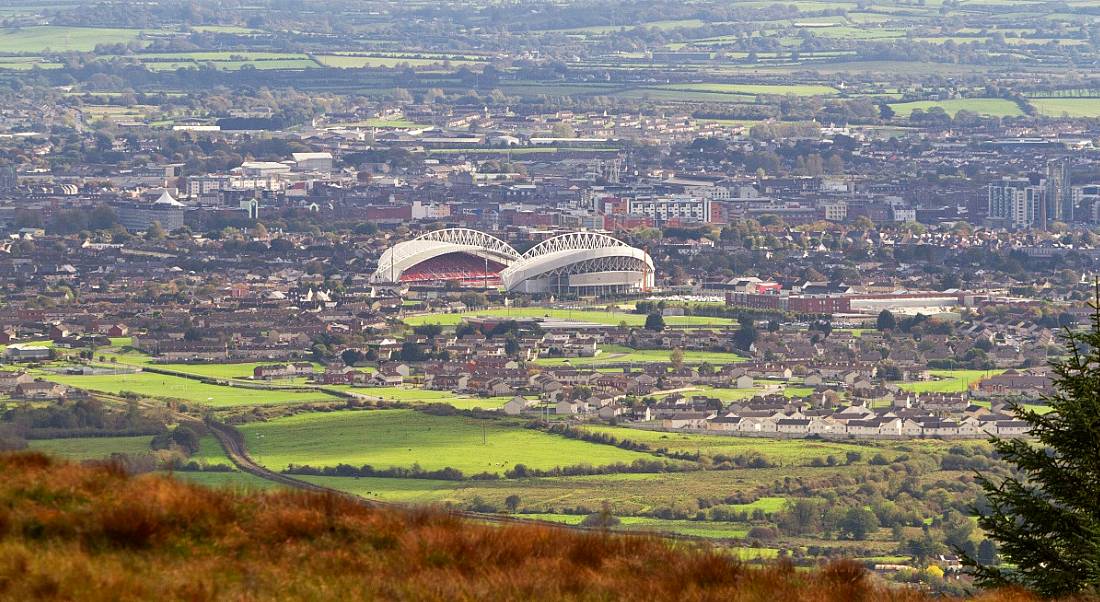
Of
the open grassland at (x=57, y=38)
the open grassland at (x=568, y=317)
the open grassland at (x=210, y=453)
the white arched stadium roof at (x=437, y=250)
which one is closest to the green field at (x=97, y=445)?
the open grassland at (x=210, y=453)

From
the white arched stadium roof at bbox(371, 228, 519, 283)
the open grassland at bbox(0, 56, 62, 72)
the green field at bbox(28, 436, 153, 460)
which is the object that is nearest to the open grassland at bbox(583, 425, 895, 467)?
the green field at bbox(28, 436, 153, 460)

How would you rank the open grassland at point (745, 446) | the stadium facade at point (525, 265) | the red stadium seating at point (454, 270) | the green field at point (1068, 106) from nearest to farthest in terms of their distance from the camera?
the open grassland at point (745, 446) < the stadium facade at point (525, 265) < the red stadium seating at point (454, 270) < the green field at point (1068, 106)

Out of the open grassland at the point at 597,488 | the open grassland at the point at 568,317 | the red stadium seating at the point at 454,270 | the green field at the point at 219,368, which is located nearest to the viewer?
the open grassland at the point at 597,488

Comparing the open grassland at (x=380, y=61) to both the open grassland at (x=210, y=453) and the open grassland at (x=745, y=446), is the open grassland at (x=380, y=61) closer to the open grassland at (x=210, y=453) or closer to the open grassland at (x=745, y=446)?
the open grassland at (x=745, y=446)

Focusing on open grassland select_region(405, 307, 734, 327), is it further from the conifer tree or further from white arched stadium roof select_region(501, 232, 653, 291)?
the conifer tree

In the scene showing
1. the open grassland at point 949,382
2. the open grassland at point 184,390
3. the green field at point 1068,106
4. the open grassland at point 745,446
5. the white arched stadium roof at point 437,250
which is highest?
the green field at point 1068,106

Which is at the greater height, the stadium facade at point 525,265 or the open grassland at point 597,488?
the stadium facade at point 525,265

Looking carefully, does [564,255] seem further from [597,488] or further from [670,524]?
[670,524]

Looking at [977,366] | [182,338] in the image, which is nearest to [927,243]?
[977,366]
